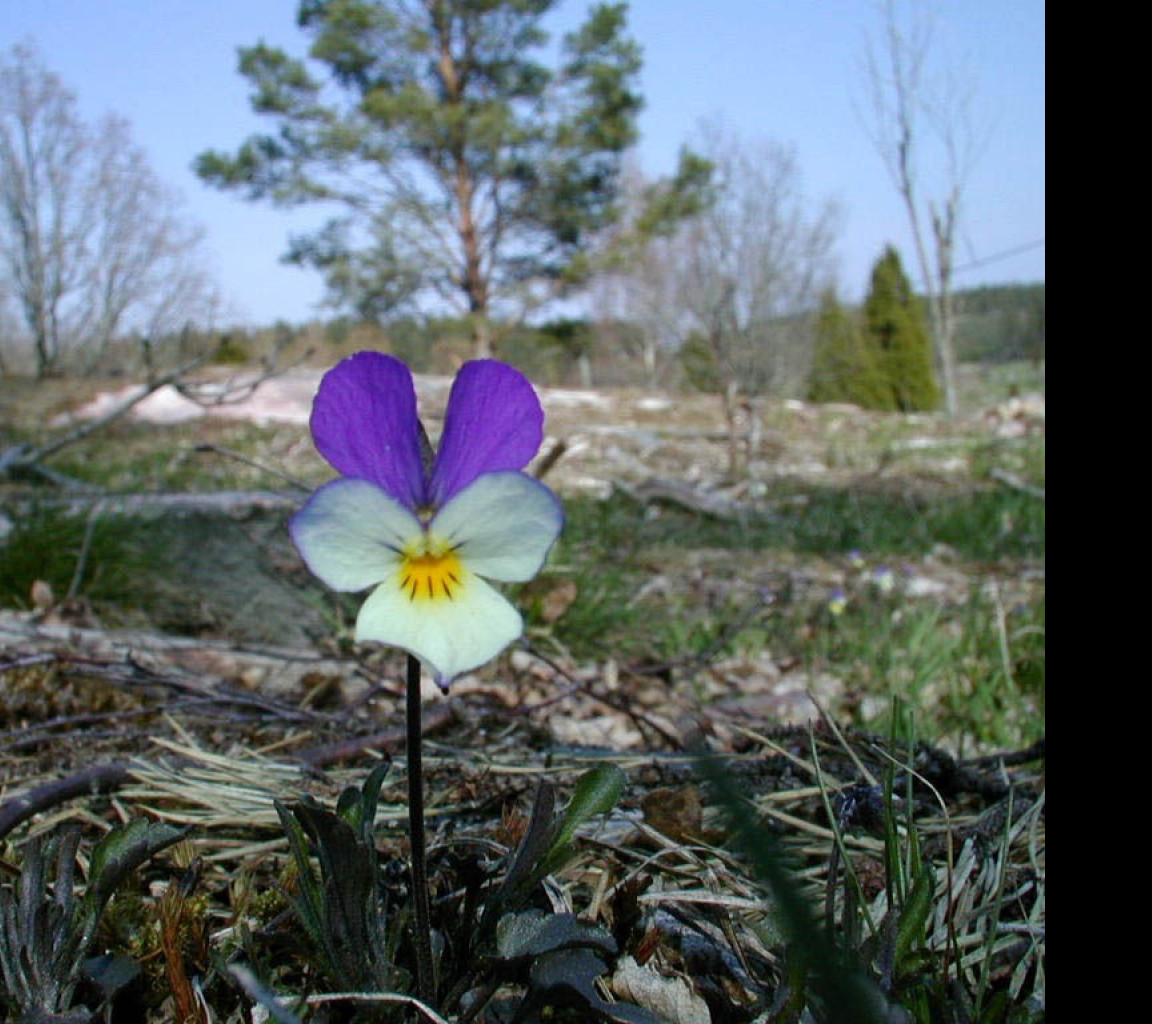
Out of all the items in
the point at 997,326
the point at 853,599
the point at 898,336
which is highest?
the point at 997,326

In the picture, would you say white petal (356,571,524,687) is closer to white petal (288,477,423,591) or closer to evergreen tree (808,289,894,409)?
white petal (288,477,423,591)

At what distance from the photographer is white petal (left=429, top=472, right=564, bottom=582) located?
67 cm

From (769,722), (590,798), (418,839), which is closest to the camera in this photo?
(418,839)

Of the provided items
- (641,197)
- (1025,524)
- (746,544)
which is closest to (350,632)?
(746,544)

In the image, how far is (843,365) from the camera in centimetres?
2425

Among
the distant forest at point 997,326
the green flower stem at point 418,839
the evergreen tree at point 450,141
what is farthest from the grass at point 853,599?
the distant forest at point 997,326

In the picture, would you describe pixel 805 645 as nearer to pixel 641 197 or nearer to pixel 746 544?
pixel 746 544

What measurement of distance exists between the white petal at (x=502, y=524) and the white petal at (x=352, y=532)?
0.09 ft

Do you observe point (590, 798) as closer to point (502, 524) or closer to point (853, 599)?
point (502, 524)

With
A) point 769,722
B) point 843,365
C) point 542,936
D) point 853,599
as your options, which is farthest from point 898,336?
point 542,936

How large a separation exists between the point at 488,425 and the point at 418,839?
327mm
